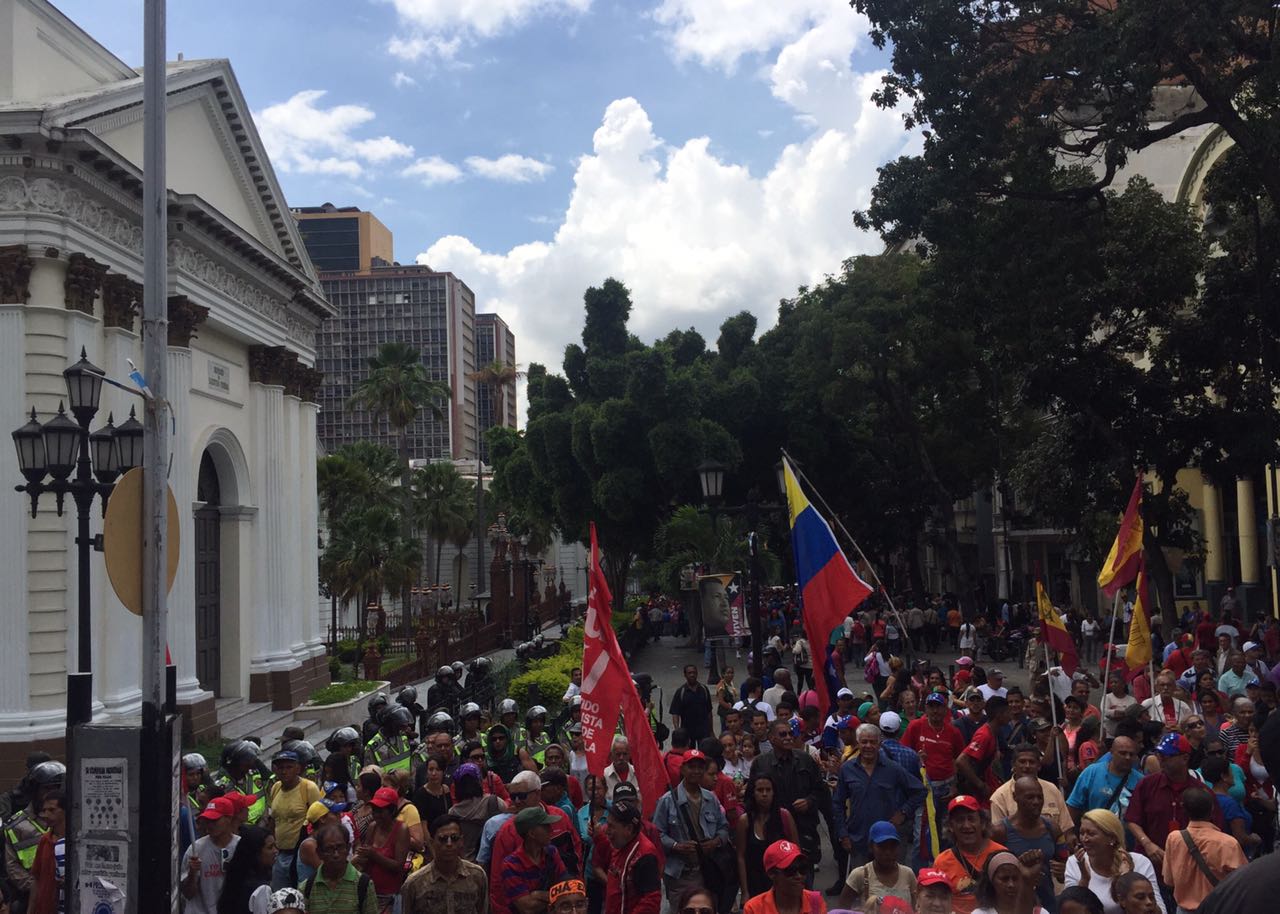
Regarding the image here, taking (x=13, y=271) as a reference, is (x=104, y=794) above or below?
below

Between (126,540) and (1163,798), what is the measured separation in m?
6.51

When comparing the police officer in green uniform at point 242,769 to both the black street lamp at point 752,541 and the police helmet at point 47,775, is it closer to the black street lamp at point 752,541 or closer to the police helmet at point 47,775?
the police helmet at point 47,775

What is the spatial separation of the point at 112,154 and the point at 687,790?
13667mm

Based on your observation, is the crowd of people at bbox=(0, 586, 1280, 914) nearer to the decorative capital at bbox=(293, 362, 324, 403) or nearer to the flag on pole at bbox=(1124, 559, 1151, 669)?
the flag on pole at bbox=(1124, 559, 1151, 669)

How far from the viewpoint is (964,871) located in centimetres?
643

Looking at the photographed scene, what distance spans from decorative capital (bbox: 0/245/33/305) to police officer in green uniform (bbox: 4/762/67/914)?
8.82m

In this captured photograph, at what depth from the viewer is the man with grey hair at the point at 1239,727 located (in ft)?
32.7

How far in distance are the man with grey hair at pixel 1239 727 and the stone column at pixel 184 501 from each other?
15.0 m

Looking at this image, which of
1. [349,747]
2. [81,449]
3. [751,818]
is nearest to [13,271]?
[81,449]

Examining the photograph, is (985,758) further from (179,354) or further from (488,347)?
(488,347)

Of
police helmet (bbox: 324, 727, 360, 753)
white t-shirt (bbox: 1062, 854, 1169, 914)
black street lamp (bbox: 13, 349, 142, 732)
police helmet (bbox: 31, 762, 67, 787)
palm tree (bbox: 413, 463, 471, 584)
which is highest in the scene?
palm tree (bbox: 413, 463, 471, 584)

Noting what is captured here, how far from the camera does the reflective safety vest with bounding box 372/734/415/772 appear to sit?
1018cm

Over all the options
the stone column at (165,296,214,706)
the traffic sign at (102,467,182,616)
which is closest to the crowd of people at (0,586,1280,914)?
the traffic sign at (102,467,182,616)

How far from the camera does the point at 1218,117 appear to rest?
1712 centimetres
